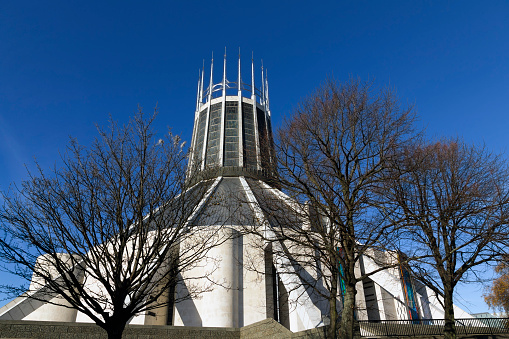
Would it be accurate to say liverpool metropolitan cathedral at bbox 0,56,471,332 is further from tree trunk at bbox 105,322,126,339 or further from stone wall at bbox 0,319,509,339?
tree trunk at bbox 105,322,126,339

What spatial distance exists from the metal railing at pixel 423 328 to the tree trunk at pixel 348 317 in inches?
131

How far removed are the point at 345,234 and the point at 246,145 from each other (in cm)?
1838

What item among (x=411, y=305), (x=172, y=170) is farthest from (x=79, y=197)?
(x=411, y=305)

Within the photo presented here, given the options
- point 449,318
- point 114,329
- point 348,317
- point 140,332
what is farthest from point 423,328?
point 114,329

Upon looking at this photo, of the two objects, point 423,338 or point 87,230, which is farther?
point 423,338

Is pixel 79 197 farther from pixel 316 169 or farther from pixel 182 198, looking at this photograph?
pixel 316 169

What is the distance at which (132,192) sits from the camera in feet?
25.3

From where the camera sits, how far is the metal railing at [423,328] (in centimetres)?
1082

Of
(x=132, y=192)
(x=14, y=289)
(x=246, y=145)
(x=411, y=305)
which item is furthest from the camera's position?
(x=246, y=145)

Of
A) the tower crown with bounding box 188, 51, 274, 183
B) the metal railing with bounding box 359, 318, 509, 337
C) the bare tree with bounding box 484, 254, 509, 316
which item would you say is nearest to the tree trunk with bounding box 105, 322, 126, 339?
the metal railing with bounding box 359, 318, 509, 337

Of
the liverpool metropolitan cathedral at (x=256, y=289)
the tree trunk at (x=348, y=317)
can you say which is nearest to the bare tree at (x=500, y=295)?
the liverpool metropolitan cathedral at (x=256, y=289)

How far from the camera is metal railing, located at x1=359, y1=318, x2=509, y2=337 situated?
10820 millimetres

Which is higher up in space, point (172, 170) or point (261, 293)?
point (172, 170)

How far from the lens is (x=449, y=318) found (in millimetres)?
9891
